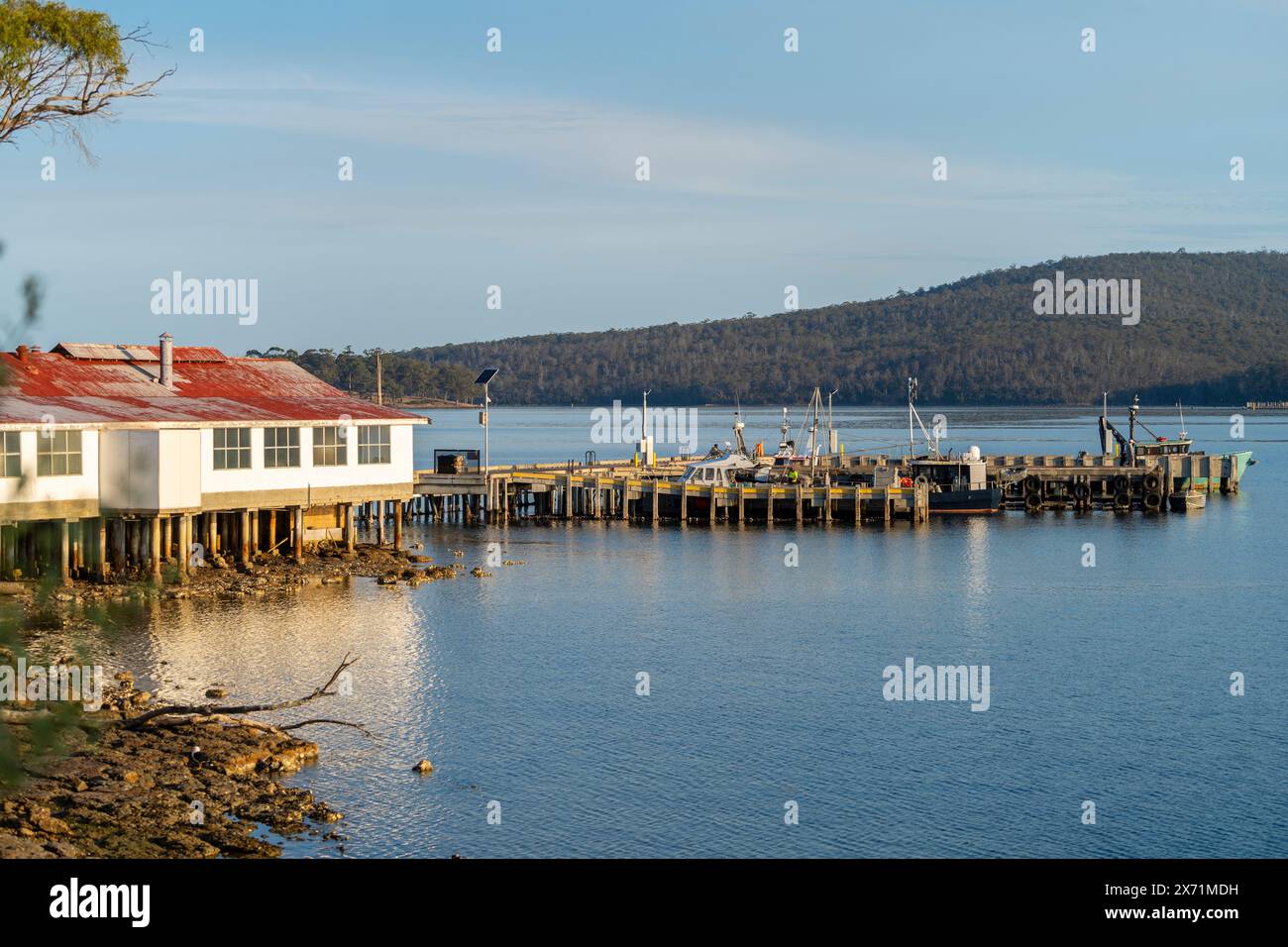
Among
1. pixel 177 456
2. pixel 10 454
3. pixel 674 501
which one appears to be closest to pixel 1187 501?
pixel 674 501

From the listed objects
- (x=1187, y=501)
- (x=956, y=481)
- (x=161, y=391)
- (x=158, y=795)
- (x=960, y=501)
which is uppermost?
(x=161, y=391)

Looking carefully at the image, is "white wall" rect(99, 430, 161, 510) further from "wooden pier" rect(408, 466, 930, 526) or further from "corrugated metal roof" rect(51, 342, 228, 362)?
"wooden pier" rect(408, 466, 930, 526)

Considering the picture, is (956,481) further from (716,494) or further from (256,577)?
(256,577)

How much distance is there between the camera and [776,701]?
110 feet

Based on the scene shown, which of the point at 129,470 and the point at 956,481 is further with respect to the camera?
the point at 956,481

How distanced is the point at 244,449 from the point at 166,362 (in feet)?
19.8

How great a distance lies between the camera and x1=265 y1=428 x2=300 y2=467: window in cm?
4778

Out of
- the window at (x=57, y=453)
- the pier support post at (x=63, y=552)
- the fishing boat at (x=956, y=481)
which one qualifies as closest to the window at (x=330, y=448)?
the pier support post at (x=63, y=552)

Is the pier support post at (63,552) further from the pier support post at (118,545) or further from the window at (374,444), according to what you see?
the window at (374,444)

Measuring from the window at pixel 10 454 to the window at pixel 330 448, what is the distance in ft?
37.6

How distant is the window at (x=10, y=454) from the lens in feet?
129

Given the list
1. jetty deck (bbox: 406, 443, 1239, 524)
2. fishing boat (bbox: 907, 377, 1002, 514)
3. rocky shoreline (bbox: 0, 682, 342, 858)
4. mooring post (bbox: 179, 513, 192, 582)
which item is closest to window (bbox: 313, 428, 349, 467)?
mooring post (bbox: 179, 513, 192, 582)

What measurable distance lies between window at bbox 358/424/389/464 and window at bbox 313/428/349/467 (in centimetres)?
85
